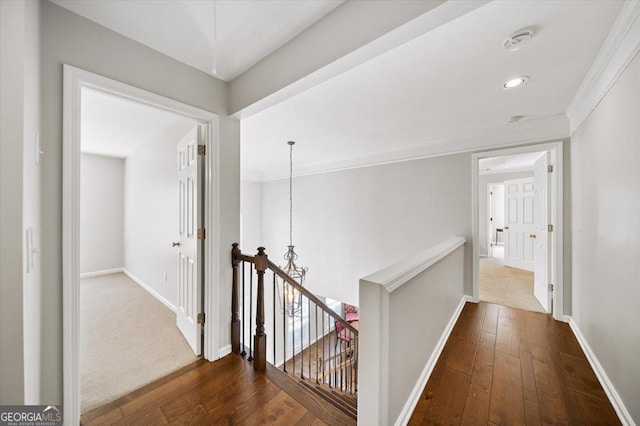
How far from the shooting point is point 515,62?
173cm

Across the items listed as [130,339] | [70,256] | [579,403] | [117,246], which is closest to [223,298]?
[70,256]

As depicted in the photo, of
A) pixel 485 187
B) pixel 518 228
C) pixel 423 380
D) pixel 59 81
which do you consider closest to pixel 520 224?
pixel 518 228

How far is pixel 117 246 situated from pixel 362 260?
528 centimetres

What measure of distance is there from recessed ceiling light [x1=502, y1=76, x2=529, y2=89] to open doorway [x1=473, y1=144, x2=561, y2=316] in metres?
1.18

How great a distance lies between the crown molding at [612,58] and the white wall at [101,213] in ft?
23.6

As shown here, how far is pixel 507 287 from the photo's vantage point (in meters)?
4.02

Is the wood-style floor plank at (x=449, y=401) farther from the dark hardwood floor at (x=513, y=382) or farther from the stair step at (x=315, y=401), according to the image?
the stair step at (x=315, y=401)

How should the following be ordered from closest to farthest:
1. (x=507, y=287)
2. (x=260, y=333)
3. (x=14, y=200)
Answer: (x=14, y=200), (x=260, y=333), (x=507, y=287)

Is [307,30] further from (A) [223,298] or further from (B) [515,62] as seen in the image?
(A) [223,298]

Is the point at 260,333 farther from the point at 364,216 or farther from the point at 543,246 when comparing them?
the point at 543,246

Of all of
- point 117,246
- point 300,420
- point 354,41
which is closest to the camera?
point 354,41

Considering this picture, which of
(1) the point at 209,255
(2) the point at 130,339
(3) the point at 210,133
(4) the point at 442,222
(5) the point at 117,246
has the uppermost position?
(3) the point at 210,133

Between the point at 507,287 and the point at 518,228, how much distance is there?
1830mm

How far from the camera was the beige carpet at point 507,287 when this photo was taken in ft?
10.9
